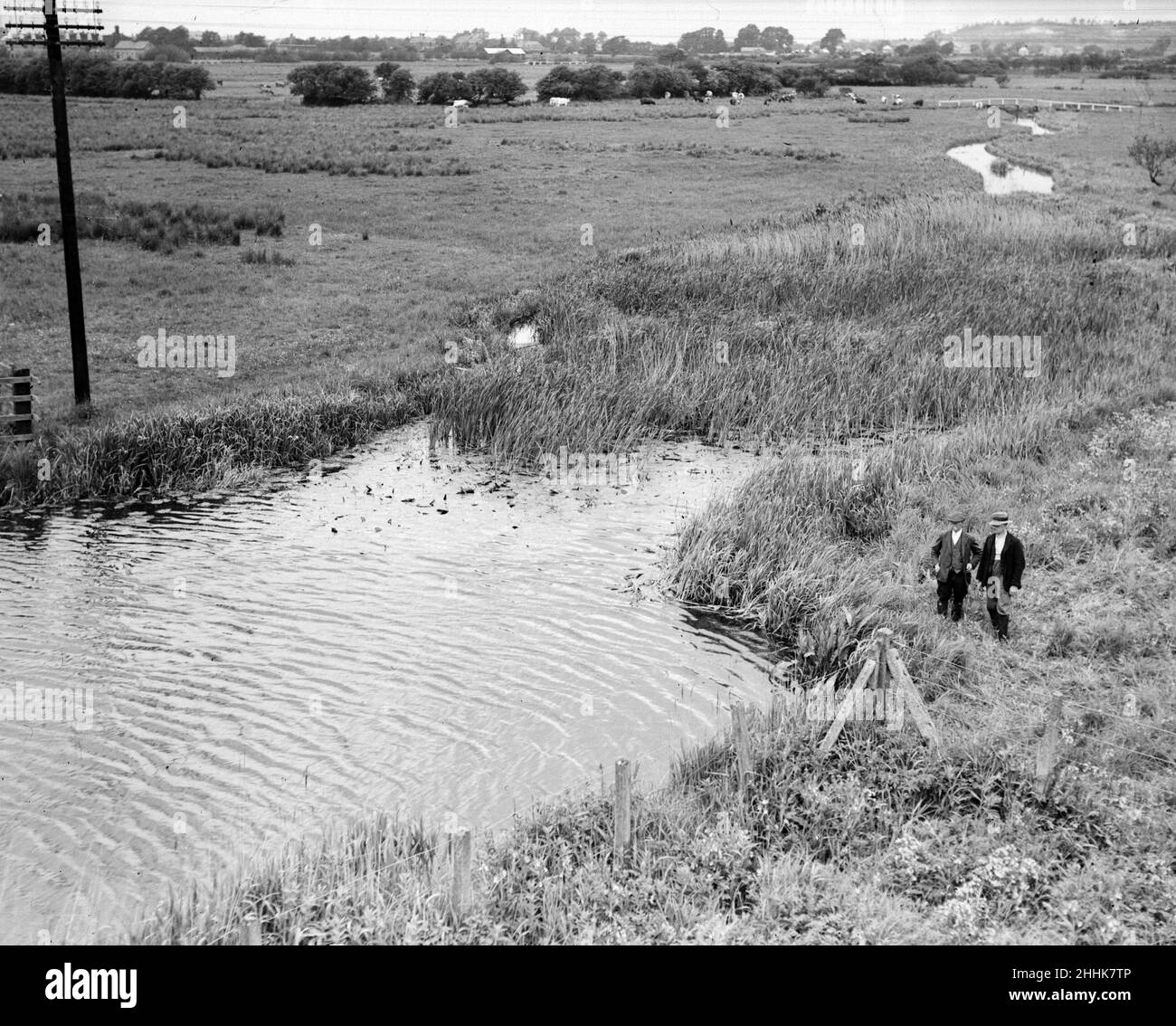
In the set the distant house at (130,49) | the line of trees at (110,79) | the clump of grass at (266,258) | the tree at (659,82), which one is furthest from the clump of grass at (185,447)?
the distant house at (130,49)

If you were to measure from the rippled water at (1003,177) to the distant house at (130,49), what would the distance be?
8950cm

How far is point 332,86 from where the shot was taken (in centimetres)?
9619

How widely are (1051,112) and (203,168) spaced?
80.4 metres

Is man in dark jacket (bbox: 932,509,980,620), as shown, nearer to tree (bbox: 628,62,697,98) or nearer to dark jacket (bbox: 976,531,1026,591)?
dark jacket (bbox: 976,531,1026,591)

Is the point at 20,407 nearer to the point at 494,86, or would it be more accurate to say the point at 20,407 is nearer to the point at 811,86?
the point at 494,86

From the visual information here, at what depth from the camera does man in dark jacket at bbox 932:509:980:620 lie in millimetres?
14352

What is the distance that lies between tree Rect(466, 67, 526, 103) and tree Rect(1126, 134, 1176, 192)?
5979cm

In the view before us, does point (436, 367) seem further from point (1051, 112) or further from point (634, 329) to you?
point (1051, 112)

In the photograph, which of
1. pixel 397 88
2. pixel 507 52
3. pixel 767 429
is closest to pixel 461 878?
pixel 767 429

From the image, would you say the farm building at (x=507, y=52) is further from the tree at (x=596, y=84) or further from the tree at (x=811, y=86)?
the tree at (x=596, y=84)

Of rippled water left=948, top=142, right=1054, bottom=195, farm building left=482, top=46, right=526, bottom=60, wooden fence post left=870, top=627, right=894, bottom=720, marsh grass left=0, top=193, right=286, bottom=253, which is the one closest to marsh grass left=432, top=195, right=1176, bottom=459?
wooden fence post left=870, top=627, right=894, bottom=720

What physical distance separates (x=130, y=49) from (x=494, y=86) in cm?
6160

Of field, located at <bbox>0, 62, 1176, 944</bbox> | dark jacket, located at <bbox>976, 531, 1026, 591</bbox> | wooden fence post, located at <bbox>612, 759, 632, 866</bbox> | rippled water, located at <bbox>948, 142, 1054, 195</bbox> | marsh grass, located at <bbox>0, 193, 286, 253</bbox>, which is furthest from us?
rippled water, located at <bbox>948, 142, 1054, 195</bbox>
